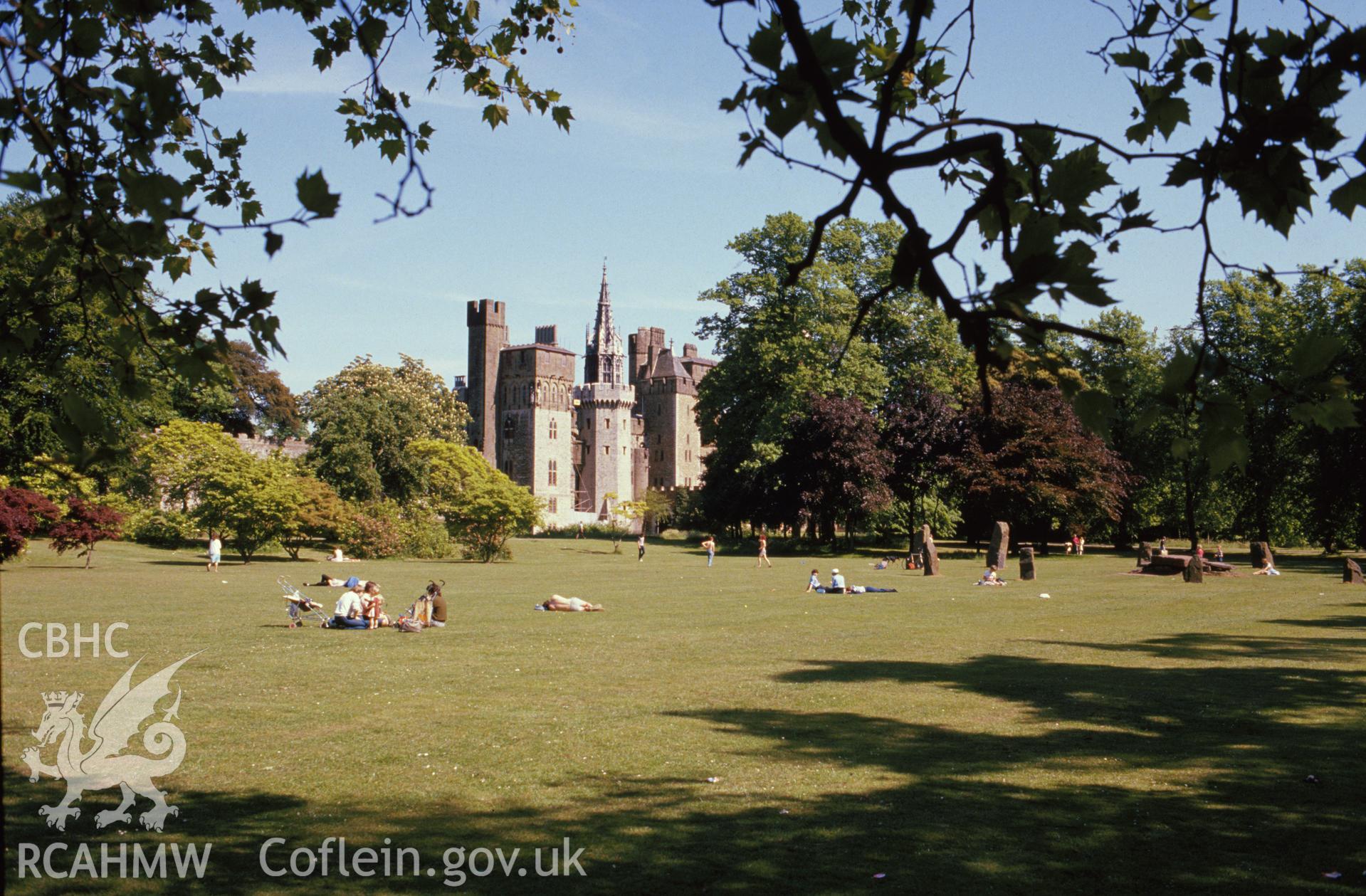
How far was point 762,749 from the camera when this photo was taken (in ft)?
29.8

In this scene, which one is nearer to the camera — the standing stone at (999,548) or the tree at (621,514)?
the standing stone at (999,548)

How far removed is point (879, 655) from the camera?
14922mm

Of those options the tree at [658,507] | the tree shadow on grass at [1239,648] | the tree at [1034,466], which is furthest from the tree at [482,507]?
the tree at [658,507]

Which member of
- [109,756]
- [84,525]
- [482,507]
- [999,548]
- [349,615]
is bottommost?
[109,756]

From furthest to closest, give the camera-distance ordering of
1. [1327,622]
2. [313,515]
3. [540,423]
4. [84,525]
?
[540,423] < [313,515] < [84,525] < [1327,622]

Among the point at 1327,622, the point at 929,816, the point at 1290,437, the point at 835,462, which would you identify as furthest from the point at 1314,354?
the point at 1290,437

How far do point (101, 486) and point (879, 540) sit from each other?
119 feet

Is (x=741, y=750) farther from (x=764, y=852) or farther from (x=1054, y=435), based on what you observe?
(x=1054, y=435)

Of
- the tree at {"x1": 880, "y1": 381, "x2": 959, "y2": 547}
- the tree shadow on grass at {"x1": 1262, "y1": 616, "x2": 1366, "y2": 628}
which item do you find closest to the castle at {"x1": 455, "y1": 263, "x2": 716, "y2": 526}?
the tree at {"x1": 880, "y1": 381, "x2": 959, "y2": 547}

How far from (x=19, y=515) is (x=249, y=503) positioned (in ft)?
37.0

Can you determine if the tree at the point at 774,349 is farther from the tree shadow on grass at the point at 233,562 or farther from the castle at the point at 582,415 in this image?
the castle at the point at 582,415

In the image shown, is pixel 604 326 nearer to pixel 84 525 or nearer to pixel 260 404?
pixel 260 404

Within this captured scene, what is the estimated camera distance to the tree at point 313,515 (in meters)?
40.8

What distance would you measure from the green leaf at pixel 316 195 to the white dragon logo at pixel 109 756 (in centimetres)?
529
